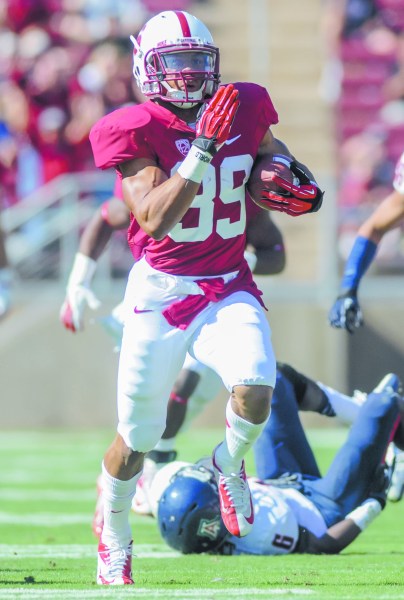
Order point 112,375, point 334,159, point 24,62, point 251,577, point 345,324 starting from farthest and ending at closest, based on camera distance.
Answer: point 334,159 < point 24,62 < point 112,375 < point 345,324 < point 251,577

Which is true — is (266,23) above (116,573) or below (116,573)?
below

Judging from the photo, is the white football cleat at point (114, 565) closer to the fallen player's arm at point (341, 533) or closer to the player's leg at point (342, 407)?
the fallen player's arm at point (341, 533)

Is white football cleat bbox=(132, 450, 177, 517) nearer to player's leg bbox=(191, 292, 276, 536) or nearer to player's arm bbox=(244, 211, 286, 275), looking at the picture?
player's leg bbox=(191, 292, 276, 536)

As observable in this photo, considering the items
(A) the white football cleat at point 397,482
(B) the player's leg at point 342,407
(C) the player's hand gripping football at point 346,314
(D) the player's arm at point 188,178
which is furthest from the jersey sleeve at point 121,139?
(A) the white football cleat at point 397,482

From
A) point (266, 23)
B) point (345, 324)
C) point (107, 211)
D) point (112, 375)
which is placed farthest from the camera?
point (266, 23)

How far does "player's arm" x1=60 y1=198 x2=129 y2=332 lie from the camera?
5708 mm

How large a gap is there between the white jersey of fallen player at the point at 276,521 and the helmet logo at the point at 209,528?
100 mm

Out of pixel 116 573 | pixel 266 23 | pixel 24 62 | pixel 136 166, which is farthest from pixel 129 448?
pixel 266 23

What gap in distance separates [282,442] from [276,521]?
1.32 ft

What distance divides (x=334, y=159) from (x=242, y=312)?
27.5 ft

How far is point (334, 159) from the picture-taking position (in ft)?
40.1

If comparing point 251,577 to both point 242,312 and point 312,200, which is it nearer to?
point 242,312

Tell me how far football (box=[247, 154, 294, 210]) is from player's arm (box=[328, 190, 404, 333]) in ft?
3.78

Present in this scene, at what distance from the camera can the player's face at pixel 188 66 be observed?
162 inches
